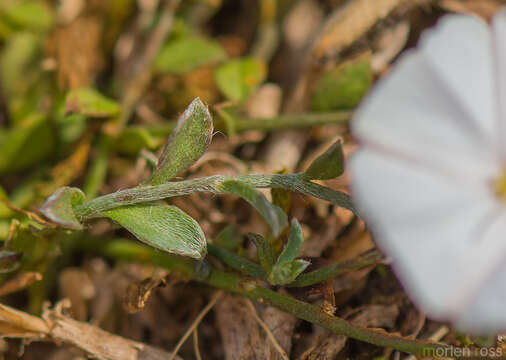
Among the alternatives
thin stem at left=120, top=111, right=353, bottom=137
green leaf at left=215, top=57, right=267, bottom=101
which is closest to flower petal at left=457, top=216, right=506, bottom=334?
thin stem at left=120, top=111, right=353, bottom=137

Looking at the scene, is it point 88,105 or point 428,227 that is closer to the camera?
point 428,227

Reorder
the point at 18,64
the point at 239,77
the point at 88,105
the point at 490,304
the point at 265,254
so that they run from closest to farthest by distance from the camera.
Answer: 1. the point at 490,304
2. the point at 265,254
3. the point at 88,105
4. the point at 239,77
5. the point at 18,64

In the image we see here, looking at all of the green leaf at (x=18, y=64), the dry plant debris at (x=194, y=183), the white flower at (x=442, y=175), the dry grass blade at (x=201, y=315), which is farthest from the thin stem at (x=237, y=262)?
the green leaf at (x=18, y=64)

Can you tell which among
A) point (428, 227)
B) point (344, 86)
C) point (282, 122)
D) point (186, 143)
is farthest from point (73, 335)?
point (344, 86)

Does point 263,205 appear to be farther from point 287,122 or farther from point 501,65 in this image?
point 287,122

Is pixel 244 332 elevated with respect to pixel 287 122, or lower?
lower

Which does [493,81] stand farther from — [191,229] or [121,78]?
[121,78]

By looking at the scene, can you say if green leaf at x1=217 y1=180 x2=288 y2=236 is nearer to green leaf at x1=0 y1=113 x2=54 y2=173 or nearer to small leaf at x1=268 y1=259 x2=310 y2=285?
small leaf at x1=268 y1=259 x2=310 y2=285

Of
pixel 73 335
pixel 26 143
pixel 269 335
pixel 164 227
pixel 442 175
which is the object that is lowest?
pixel 73 335

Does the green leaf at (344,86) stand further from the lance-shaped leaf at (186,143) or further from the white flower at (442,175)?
the white flower at (442,175)

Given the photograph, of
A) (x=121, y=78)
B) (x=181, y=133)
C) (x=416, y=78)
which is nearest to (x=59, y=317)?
(x=181, y=133)
